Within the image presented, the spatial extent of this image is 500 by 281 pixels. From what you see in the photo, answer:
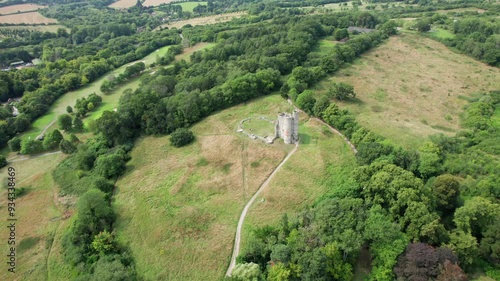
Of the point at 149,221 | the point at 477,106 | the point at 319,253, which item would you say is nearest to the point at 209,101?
the point at 149,221

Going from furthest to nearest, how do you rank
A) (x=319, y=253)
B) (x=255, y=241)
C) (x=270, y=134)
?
(x=270, y=134), (x=255, y=241), (x=319, y=253)

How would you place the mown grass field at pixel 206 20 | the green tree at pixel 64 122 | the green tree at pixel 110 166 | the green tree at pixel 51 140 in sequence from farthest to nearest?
the mown grass field at pixel 206 20 < the green tree at pixel 64 122 < the green tree at pixel 51 140 < the green tree at pixel 110 166

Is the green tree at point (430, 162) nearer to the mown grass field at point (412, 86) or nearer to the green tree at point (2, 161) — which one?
the mown grass field at point (412, 86)

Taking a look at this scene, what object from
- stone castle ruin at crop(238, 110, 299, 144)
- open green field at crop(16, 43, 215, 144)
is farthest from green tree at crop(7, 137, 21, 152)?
stone castle ruin at crop(238, 110, 299, 144)

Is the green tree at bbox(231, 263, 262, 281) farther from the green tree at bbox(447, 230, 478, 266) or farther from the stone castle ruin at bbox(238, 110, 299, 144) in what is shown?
the stone castle ruin at bbox(238, 110, 299, 144)

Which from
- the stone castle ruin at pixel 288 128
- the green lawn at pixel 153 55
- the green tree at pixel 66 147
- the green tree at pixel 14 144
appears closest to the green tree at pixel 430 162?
the stone castle ruin at pixel 288 128

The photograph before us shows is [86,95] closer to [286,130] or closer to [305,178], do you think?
[286,130]

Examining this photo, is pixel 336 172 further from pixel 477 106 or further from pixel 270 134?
pixel 477 106
